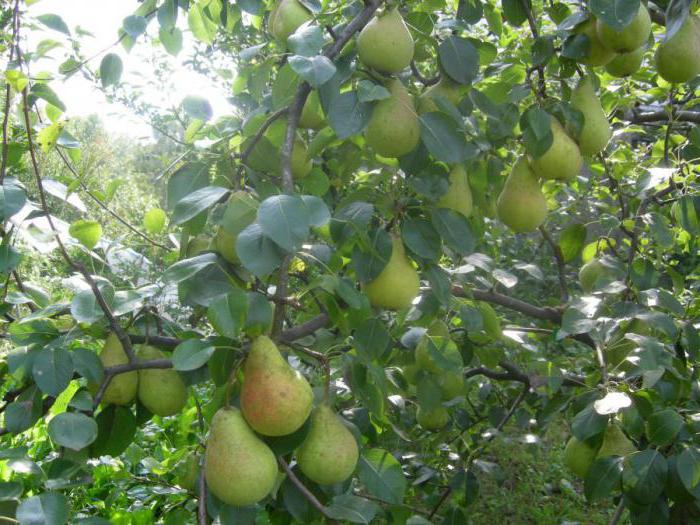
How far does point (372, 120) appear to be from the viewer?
98cm

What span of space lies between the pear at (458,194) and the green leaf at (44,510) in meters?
0.68

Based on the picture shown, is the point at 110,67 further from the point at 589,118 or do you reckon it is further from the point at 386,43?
the point at 589,118

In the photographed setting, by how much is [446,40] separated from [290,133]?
0.31 meters

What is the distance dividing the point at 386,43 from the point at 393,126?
0.37 feet

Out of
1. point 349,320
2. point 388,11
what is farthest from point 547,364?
point 388,11

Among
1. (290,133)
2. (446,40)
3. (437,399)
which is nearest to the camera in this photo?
(290,133)

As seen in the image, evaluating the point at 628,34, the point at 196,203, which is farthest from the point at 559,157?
the point at 196,203

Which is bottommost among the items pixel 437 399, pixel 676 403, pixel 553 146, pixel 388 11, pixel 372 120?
pixel 676 403

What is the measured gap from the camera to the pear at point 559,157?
3.74ft

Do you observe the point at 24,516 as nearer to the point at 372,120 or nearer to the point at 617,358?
the point at 372,120

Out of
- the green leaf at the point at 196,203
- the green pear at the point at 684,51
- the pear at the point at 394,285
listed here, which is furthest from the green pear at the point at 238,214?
the green pear at the point at 684,51

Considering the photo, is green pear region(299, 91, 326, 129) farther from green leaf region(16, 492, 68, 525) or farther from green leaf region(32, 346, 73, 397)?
green leaf region(16, 492, 68, 525)

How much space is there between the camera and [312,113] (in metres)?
1.13

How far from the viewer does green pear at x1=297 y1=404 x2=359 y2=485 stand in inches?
34.5
